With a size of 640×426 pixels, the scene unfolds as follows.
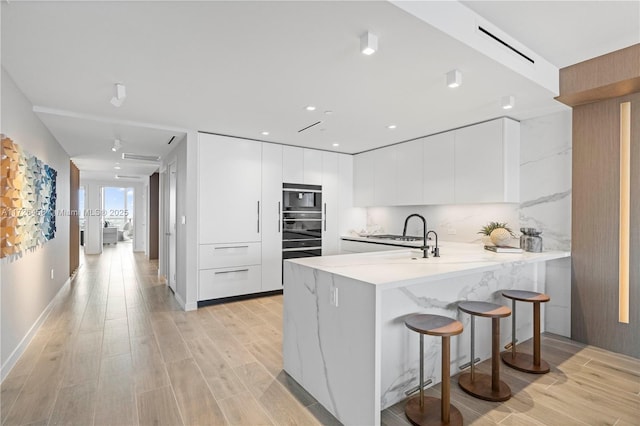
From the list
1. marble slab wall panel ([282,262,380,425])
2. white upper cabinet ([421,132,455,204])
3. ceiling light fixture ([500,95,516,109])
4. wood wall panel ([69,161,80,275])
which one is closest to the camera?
marble slab wall panel ([282,262,380,425])

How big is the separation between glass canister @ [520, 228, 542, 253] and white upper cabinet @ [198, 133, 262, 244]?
332cm

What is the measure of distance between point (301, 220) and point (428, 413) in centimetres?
351

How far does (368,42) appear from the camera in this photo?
1.92m

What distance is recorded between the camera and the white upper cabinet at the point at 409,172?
14.8 ft

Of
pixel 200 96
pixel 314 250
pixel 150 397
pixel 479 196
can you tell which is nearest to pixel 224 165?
pixel 200 96

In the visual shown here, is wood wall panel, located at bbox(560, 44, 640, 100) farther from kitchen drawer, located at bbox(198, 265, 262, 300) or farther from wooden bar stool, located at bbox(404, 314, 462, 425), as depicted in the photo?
kitchen drawer, located at bbox(198, 265, 262, 300)

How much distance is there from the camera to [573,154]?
3.22 m

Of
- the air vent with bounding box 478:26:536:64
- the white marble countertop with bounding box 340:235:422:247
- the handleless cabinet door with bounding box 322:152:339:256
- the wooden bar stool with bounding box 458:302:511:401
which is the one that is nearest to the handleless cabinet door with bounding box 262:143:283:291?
the handleless cabinet door with bounding box 322:152:339:256

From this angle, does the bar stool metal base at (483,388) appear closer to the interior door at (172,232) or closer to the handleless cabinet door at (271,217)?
the handleless cabinet door at (271,217)

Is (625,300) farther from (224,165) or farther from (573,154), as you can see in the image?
(224,165)

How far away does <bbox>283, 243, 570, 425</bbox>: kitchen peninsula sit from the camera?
1775mm

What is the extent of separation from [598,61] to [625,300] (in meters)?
2.10

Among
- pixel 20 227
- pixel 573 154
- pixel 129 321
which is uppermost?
pixel 573 154

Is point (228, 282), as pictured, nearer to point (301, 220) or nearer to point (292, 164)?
point (301, 220)
